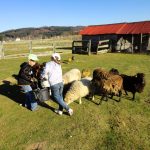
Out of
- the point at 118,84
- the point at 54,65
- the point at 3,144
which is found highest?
the point at 54,65

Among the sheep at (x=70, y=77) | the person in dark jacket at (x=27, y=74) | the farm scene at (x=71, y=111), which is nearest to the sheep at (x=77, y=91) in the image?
the farm scene at (x=71, y=111)

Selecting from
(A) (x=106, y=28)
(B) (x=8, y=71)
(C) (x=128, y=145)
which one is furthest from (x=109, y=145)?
(A) (x=106, y=28)

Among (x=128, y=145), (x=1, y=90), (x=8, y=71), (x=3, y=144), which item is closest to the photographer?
(x=128, y=145)

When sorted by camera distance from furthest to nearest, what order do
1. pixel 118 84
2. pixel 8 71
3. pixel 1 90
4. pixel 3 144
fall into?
pixel 8 71 < pixel 1 90 < pixel 118 84 < pixel 3 144

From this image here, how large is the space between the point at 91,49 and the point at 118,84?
64.2 ft

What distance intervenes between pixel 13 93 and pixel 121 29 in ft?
72.2

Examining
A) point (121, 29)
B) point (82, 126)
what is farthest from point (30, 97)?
point (121, 29)

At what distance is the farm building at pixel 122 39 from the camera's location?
2927 centimetres

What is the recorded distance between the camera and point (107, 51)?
1187 inches

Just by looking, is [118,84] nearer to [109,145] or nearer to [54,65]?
[54,65]

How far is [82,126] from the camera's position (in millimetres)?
8477

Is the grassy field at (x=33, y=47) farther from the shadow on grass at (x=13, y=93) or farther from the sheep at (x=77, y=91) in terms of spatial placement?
the sheep at (x=77, y=91)

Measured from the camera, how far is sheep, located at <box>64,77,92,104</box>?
1020 centimetres

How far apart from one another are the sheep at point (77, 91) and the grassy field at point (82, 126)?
331 millimetres
